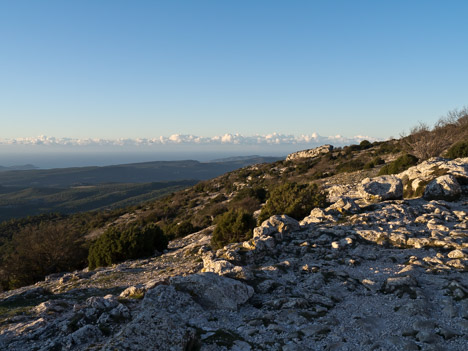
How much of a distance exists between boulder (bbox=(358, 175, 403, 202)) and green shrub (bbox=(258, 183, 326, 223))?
2794mm

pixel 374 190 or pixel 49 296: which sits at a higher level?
pixel 374 190

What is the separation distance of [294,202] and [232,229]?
4.72m

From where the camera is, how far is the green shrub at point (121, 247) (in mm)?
17609

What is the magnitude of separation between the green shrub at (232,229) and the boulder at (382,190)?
26.5 ft

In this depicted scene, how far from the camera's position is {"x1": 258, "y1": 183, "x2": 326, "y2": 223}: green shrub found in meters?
18.2

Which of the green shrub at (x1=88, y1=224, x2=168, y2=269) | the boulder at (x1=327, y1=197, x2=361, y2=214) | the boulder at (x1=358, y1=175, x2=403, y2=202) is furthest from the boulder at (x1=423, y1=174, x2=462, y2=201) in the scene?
the green shrub at (x1=88, y1=224, x2=168, y2=269)

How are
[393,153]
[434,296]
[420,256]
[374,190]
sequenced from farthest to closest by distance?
[393,153], [374,190], [420,256], [434,296]

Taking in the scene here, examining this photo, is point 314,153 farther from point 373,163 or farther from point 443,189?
point 443,189

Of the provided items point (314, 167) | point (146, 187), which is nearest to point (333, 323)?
point (314, 167)

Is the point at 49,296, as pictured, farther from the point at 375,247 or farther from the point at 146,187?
the point at 146,187

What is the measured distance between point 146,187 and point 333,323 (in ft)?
549

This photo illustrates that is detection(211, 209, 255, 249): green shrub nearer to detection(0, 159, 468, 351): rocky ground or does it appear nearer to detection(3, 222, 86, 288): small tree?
detection(0, 159, 468, 351): rocky ground

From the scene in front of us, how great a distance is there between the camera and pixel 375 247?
11.7 m

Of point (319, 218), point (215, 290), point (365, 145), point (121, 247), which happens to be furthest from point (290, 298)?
point (365, 145)
